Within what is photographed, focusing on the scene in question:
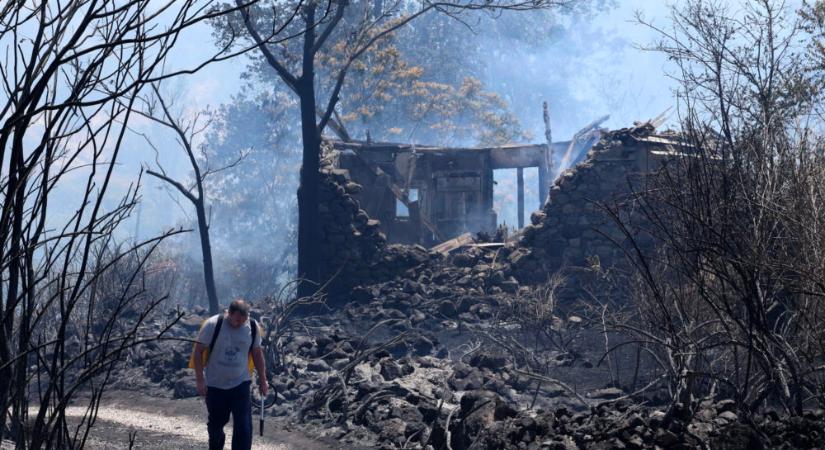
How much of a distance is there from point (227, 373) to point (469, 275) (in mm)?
12551

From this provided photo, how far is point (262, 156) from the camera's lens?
44.2 metres

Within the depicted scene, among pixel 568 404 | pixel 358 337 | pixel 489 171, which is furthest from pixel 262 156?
pixel 568 404

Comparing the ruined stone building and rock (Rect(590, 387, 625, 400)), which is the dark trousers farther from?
the ruined stone building

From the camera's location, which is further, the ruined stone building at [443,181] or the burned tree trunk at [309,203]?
the ruined stone building at [443,181]

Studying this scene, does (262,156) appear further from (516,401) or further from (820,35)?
(516,401)

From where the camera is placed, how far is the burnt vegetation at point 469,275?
9.20 ft

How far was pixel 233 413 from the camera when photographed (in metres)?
7.23

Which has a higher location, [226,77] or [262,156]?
[226,77]

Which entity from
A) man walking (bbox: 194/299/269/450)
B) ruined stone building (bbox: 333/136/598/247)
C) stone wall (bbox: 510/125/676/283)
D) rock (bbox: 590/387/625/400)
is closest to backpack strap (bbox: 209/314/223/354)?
man walking (bbox: 194/299/269/450)

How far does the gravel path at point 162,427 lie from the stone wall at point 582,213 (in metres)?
8.71

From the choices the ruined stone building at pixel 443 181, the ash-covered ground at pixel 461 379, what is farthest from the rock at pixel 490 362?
the ruined stone building at pixel 443 181

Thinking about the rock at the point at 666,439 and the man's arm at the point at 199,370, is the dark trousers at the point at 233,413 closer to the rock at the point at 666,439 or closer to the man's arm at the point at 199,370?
the man's arm at the point at 199,370

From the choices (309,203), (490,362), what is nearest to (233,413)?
(490,362)

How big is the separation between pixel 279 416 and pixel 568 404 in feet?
13.3
